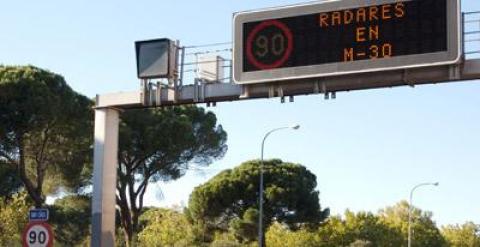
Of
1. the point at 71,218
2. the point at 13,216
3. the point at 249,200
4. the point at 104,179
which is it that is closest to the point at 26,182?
the point at 13,216

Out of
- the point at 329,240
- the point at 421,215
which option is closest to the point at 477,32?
the point at 329,240

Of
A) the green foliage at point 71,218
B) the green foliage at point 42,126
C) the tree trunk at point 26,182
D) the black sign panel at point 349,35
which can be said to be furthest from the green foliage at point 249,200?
the black sign panel at point 349,35

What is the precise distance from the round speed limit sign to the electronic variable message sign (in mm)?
6530

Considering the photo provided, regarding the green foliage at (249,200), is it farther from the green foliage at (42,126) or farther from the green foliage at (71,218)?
the green foliage at (42,126)

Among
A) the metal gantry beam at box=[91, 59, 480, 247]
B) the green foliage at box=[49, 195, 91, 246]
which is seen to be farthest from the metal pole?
the green foliage at box=[49, 195, 91, 246]

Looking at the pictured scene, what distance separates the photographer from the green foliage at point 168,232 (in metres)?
51.1

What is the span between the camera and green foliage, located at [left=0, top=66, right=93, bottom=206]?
1312 inches

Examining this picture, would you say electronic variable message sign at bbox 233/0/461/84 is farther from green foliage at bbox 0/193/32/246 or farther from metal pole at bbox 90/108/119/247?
green foliage at bbox 0/193/32/246

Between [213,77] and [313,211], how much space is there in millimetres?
34054

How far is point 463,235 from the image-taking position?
89.9m

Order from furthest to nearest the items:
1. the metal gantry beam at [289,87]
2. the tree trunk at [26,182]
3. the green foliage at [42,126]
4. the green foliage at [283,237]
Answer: the green foliage at [283,237], the tree trunk at [26,182], the green foliage at [42,126], the metal gantry beam at [289,87]

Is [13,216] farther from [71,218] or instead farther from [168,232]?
[168,232]

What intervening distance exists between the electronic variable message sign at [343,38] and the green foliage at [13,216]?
23.0 metres

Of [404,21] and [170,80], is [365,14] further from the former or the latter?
[170,80]
